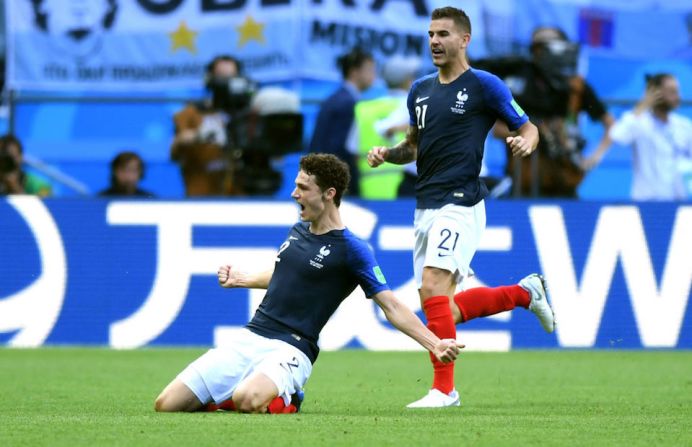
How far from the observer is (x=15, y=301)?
40.8 ft

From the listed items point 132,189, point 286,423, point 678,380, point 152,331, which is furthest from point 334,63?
point 286,423

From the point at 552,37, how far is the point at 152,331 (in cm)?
465

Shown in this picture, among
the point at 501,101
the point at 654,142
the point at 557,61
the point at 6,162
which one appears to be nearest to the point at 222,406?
the point at 501,101

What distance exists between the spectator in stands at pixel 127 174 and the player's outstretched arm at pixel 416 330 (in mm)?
6124

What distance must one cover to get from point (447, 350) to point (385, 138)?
607 cm

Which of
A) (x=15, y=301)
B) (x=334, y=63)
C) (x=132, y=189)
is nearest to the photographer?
(x=15, y=301)

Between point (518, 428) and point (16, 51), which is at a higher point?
point (16, 51)

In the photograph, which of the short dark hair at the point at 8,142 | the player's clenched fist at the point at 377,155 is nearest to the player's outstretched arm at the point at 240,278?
the player's clenched fist at the point at 377,155

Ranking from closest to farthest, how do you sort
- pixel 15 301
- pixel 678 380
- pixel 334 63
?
pixel 678 380, pixel 15 301, pixel 334 63

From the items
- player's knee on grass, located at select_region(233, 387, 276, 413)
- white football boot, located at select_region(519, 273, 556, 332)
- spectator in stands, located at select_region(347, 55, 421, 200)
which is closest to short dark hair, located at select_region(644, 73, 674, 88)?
spectator in stands, located at select_region(347, 55, 421, 200)

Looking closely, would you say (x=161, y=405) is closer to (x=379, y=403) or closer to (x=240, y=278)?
(x=240, y=278)

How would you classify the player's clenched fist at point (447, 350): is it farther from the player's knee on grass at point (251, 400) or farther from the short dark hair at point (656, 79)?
the short dark hair at point (656, 79)

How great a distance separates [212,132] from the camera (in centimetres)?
1370

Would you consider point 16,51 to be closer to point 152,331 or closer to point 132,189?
point 132,189
